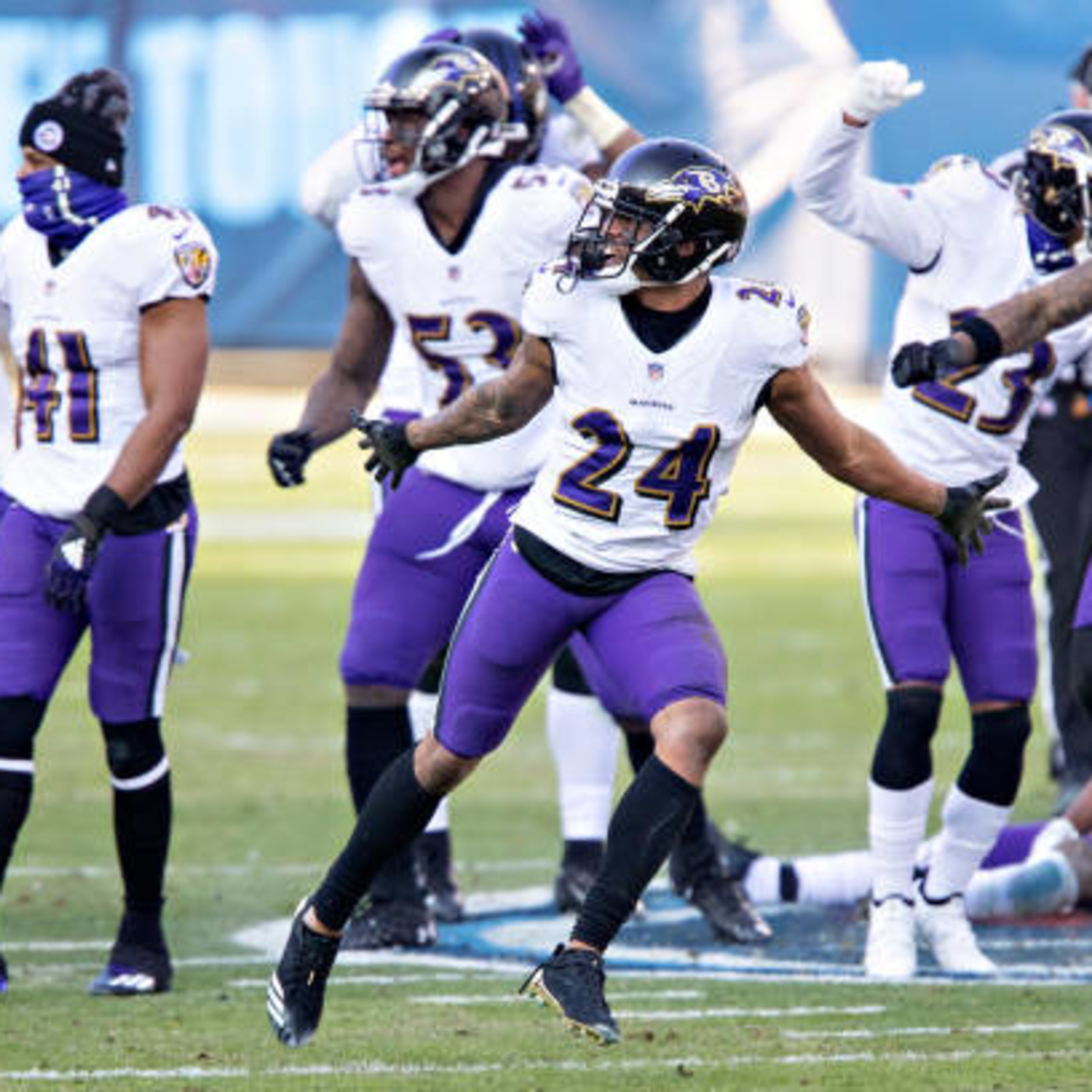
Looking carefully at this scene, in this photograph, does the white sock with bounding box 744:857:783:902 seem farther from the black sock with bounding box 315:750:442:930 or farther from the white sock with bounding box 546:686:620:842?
the black sock with bounding box 315:750:442:930

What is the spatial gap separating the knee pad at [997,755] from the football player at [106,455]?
5.90ft

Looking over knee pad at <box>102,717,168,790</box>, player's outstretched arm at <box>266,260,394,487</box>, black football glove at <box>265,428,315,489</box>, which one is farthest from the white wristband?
knee pad at <box>102,717,168,790</box>

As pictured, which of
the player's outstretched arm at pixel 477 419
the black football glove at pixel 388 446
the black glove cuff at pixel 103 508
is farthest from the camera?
the black glove cuff at pixel 103 508

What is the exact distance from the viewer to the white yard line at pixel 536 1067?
195 inches

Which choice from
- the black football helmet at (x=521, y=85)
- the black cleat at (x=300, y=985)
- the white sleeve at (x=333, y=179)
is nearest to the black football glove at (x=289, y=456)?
the white sleeve at (x=333, y=179)

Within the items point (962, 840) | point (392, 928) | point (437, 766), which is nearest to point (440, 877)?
point (392, 928)

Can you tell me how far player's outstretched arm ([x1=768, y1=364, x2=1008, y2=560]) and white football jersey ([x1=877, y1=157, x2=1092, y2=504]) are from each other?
0.60 meters

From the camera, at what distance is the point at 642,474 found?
5105mm

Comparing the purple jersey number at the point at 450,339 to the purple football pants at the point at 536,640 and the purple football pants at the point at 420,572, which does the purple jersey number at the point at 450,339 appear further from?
the purple football pants at the point at 536,640

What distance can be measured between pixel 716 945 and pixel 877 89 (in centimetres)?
203

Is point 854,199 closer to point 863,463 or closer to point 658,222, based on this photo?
point 863,463

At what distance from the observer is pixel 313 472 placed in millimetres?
22641

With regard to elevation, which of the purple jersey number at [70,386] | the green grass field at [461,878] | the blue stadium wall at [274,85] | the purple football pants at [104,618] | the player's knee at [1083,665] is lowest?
the blue stadium wall at [274,85]

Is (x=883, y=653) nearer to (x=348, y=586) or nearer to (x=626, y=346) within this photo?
(x=626, y=346)
